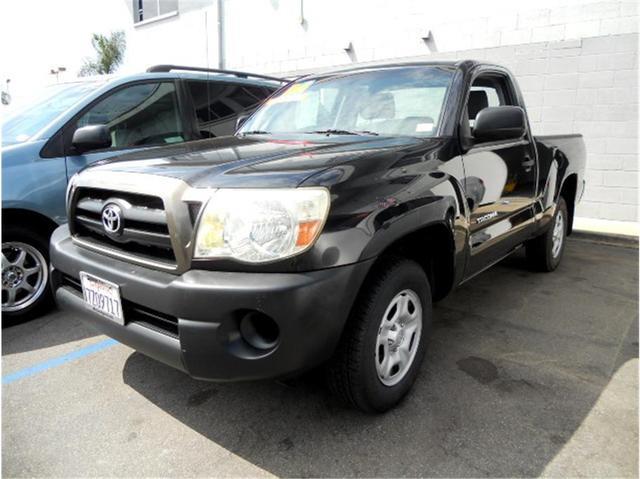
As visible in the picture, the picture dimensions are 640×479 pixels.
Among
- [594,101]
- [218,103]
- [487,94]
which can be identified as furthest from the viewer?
[594,101]

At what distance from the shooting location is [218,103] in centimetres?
462

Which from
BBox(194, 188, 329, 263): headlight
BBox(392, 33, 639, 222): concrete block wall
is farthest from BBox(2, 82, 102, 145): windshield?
BBox(392, 33, 639, 222): concrete block wall

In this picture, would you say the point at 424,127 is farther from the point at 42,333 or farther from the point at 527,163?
the point at 42,333

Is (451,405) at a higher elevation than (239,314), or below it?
below

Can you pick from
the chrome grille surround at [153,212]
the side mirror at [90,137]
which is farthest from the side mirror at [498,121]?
the side mirror at [90,137]

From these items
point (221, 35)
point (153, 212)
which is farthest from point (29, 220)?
point (221, 35)

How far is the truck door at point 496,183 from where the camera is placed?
2781mm

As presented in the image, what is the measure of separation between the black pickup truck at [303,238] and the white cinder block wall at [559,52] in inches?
175

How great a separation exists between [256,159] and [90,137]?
6.11 feet

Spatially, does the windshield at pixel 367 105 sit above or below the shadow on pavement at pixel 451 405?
above

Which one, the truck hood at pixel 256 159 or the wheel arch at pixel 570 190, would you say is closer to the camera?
the truck hood at pixel 256 159

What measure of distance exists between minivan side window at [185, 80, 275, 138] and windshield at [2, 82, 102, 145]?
860 millimetres

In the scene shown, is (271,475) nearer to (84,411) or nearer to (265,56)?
(84,411)

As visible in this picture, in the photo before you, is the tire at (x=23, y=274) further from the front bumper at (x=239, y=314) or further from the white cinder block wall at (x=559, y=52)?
the white cinder block wall at (x=559, y=52)
